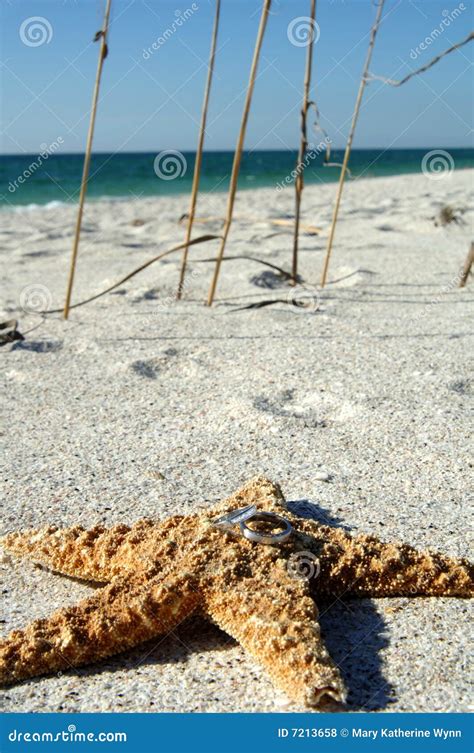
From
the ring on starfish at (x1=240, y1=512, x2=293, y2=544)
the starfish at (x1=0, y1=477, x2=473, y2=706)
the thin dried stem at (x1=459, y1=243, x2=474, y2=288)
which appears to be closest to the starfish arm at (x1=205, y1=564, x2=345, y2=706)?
the starfish at (x1=0, y1=477, x2=473, y2=706)

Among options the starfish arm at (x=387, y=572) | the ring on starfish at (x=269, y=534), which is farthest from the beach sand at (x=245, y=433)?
the ring on starfish at (x=269, y=534)

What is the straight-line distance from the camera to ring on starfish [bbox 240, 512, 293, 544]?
191 centimetres

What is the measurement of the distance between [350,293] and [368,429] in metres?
2.34

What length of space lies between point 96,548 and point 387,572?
792 mm

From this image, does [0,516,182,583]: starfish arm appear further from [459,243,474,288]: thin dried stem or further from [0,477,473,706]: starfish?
[459,243,474,288]: thin dried stem

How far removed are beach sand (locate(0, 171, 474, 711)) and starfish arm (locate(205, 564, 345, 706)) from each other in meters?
0.11

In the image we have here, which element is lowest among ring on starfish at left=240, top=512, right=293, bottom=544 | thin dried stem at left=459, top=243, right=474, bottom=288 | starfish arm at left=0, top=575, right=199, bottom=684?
starfish arm at left=0, top=575, right=199, bottom=684

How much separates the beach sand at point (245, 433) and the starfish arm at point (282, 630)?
4.2 inches

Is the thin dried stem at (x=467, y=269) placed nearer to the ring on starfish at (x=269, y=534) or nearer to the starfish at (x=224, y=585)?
the starfish at (x=224, y=585)

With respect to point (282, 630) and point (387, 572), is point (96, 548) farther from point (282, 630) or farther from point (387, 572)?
point (387, 572)

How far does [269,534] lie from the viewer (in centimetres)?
193

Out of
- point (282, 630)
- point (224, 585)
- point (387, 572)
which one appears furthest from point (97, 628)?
point (387, 572)

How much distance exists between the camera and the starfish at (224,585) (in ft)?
5.37
